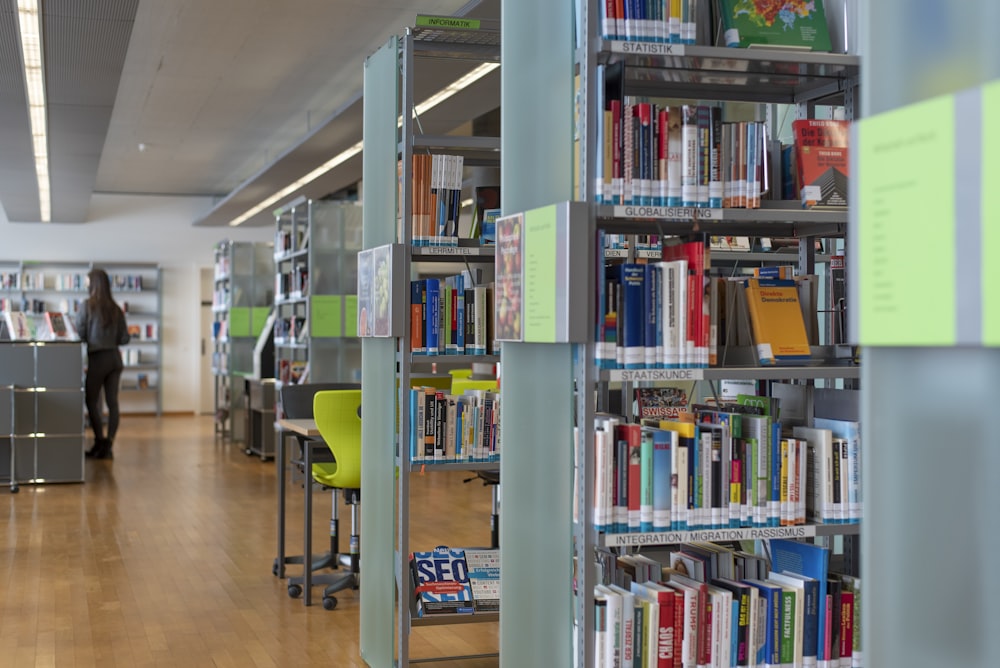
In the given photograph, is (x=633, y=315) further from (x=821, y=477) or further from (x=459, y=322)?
(x=459, y=322)

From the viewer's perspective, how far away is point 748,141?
9.95 ft

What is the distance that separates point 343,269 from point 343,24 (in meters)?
2.61

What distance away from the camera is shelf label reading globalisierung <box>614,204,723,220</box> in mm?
2822

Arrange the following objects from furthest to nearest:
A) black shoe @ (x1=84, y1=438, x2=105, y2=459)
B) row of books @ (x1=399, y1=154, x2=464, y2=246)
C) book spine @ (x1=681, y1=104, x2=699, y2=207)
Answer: black shoe @ (x1=84, y1=438, x2=105, y2=459)
row of books @ (x1=399, y1=154, x2=464, y2=246)
book spine @ (x1=681, y1=104, x2=699, y2=207)

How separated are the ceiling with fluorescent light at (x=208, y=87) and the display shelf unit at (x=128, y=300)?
2.41 metres

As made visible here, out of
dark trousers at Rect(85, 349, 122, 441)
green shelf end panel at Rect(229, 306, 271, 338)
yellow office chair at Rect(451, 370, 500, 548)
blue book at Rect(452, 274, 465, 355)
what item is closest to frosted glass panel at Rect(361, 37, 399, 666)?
blue book at Rect(452, 274, 465, 355)

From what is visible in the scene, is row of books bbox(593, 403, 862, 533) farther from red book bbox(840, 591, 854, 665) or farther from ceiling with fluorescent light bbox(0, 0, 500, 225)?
ceiling with fluorescent light bbox(0, 0, 500, 225)

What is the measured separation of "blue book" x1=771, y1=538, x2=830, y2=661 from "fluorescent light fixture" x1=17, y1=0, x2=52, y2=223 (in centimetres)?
501

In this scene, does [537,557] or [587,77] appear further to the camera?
[537,557]

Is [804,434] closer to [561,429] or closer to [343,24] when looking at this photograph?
[561,429]

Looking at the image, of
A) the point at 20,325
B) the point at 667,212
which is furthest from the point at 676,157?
the point at 20,325

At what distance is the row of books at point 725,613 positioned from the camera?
2875 mm

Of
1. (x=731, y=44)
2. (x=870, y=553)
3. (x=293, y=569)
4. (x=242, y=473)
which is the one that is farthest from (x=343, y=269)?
(x=870, y=553)

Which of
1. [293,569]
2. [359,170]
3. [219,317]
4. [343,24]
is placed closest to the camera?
[293,569]
